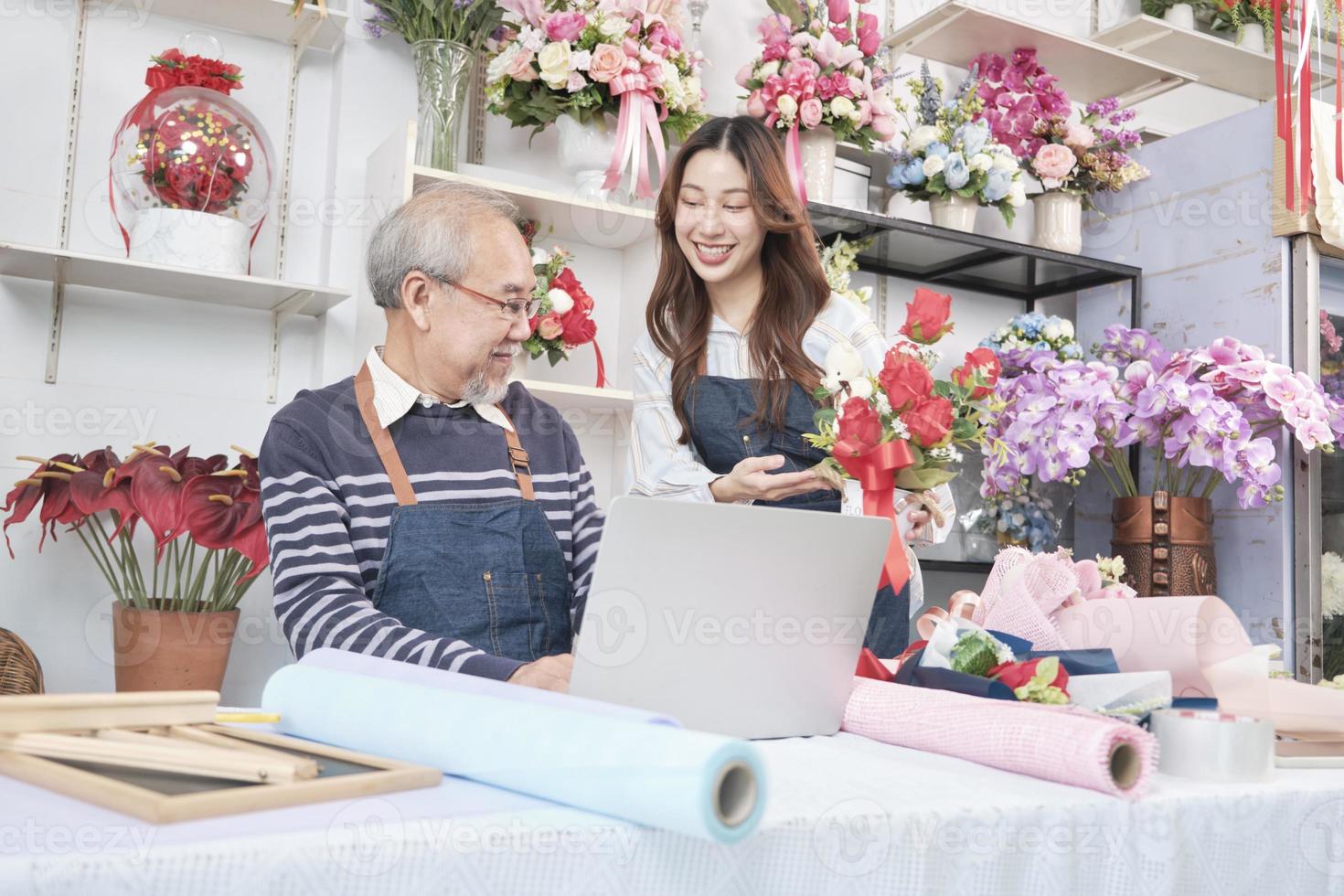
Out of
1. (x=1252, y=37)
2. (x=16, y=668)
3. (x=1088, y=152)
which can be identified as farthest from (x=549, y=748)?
(x=1252, y=37)

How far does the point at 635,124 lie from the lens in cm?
261

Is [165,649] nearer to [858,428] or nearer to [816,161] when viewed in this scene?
[858,428]

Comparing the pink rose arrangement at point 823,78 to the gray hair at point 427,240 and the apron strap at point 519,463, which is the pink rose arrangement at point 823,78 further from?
the apron strap at point 519,463

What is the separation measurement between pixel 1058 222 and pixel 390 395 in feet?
7.45

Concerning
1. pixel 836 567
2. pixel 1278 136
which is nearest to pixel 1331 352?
pixel 1278 136

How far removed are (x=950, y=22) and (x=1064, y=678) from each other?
2.63 metres

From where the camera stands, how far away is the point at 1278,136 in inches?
117

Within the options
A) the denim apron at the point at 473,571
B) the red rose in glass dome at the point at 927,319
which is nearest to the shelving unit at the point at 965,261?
the denim apron at the point at 473,571

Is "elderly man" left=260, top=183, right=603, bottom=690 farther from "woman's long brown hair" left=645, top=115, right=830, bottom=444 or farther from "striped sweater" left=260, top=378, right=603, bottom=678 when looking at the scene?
"woman's long brown hair" left=645, top=115, right=830, bottom=444

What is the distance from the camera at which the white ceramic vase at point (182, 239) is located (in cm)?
231

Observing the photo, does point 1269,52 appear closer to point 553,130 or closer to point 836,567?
point 553,130

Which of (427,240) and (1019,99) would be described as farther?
(1019,99)

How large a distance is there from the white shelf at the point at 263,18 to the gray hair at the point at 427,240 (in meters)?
0.97

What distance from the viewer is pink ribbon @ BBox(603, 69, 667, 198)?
→ 8.43 ft
